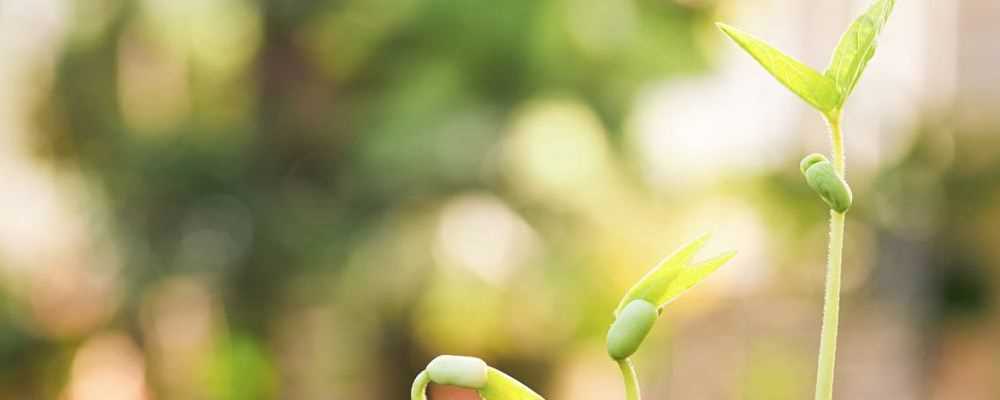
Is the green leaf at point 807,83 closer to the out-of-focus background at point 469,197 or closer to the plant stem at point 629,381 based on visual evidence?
the plant stem at point 629,381

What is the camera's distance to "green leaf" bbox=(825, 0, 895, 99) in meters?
0.12

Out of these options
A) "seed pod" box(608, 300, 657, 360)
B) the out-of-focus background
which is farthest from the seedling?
the out-of-focus background

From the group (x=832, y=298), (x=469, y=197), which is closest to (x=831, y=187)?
(x=832, y=298)

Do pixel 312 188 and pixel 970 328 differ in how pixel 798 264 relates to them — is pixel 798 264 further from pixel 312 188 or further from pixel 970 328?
pixel 312 188

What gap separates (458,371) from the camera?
0.38 ft

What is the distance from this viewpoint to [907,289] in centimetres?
175

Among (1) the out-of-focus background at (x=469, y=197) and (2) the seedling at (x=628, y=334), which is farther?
(1) the out-of-focus background at (x=469, y=197)

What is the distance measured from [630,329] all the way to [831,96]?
30 millimetres

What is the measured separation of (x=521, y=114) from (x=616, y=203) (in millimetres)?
183

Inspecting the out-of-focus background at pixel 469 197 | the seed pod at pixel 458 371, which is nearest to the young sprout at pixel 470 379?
the seed pod at pixel 458 371

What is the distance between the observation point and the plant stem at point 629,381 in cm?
11

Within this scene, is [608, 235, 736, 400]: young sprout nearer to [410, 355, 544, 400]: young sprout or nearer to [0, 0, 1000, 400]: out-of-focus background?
[410, 355, 544, 400]: young sprout

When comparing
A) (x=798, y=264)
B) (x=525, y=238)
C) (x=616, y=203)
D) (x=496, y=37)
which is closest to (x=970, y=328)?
(x=798, y=264)

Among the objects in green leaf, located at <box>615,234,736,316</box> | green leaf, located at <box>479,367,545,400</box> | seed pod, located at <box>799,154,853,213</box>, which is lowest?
green leaf, located at <box>479,367,545,400</box>
